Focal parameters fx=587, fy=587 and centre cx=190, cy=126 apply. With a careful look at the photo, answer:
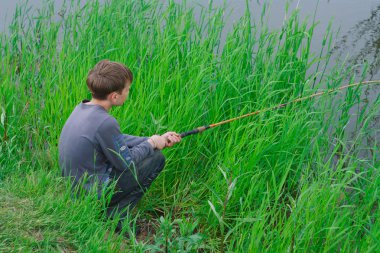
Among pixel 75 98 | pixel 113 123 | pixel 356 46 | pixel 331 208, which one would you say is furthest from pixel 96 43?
pixel 356 46

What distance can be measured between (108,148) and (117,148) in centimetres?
5

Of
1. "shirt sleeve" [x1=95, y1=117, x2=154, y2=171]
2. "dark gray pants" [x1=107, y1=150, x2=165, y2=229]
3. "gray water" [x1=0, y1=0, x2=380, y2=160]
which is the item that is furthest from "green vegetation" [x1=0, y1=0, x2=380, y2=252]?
"gray water" [x1=0, y1=0, x2=380, y2=160]

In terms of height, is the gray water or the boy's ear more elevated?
the gray water

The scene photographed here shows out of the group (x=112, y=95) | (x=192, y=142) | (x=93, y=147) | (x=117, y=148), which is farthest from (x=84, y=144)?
(x=192, y=142)

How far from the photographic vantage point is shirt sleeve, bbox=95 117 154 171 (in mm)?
2920

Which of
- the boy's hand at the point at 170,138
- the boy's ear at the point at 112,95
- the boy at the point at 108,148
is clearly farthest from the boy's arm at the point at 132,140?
the boy's ear at the point at 112,95

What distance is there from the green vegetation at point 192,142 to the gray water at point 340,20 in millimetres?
1172

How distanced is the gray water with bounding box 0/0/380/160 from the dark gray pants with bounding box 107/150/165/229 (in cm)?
250

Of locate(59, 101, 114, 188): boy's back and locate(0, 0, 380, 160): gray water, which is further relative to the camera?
locate(0, 0, 380, 160): gray water

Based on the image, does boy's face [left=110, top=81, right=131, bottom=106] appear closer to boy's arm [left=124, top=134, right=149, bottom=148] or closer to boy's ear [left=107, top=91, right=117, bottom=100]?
boy's ear [left=107, top=91, right=117, bottom=100]

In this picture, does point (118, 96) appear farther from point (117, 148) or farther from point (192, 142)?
point (192, 142)

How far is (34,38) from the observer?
4.73m

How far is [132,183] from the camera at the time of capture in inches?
123

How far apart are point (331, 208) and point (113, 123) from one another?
3.86ft
